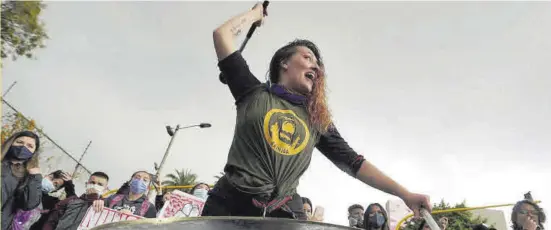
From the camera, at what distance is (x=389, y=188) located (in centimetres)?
183

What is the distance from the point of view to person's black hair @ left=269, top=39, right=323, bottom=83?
83.7 inches

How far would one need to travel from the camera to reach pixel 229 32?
6.07ft

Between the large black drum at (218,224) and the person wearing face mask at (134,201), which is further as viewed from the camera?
the person wearing face mask at (134,201)

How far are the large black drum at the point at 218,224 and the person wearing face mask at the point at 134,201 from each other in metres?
4.32

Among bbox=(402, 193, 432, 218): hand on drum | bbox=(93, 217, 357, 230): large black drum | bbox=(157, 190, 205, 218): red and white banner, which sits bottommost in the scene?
bbox=(93, 217, 357, 230): large black drum

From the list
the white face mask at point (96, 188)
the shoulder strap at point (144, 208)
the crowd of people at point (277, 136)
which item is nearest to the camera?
the crowd of people at point (277, 136)

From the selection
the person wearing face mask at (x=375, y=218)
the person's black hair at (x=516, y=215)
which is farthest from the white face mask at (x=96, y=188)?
the person's black hair at (x=516, y=215)

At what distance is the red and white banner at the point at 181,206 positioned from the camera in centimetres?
560

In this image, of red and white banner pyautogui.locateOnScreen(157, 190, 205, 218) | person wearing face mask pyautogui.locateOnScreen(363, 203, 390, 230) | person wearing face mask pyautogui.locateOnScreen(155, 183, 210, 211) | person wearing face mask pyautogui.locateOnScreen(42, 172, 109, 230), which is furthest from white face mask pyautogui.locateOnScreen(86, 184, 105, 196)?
person wearing face mask pyautogui.locateOnScreen(363, 203, 390, 230)

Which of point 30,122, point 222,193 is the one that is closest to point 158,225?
point 222,193

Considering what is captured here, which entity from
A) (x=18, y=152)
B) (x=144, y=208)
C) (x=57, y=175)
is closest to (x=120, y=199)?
(x=144, y=208)

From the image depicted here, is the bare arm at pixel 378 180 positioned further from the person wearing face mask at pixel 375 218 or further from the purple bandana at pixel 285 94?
the person wearing face mask at pixel 375 218

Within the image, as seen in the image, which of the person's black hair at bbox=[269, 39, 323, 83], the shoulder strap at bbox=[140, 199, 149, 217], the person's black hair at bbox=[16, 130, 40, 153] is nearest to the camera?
the person's black hair at bbox=[269, 39, 323, 83]

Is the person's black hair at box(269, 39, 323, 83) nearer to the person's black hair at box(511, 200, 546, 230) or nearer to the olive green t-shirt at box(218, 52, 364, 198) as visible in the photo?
the olive green t-shirt at box(218, 52, 364, 198)
